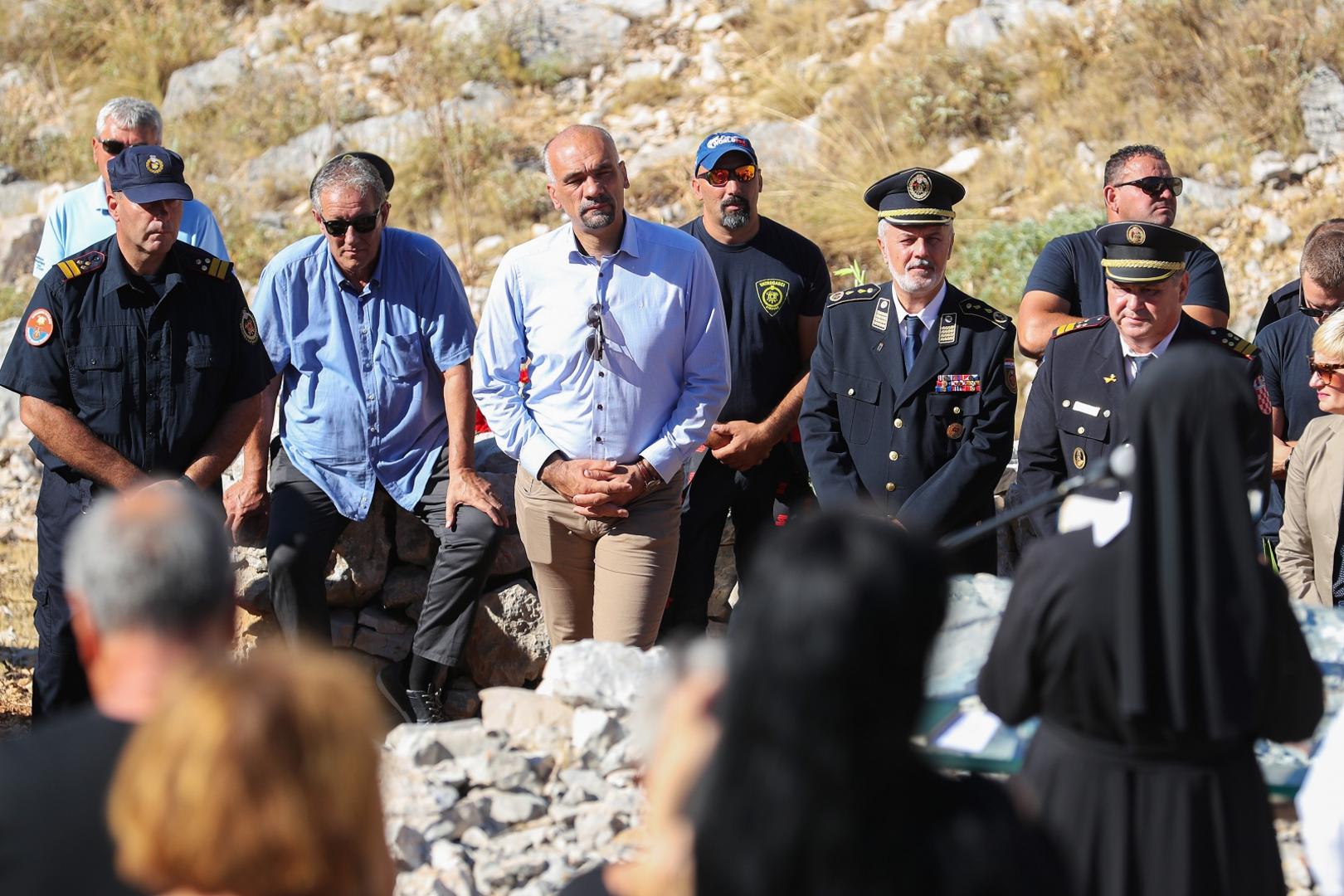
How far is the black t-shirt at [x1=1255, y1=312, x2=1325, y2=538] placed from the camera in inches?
201

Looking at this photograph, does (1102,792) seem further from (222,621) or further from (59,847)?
(59,847)

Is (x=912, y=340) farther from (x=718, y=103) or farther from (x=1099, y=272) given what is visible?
(x=718, y=103)

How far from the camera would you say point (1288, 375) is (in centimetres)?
523

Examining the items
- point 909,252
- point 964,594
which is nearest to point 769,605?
point 964,594

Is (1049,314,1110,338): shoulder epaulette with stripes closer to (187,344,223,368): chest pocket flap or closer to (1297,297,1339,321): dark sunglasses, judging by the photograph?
(1297,297,1339,321): dark sunglasses

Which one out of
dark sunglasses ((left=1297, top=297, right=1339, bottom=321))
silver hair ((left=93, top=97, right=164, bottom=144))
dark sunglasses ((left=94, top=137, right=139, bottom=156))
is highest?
silver hair ((left=93, top=97, right=164, bottom=144))

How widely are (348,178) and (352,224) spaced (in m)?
0.16

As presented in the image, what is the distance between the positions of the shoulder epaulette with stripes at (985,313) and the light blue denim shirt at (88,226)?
299 cm

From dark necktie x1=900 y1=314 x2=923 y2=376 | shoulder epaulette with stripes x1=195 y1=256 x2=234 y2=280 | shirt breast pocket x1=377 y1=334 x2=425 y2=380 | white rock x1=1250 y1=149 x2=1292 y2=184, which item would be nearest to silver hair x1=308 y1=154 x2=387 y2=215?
shoulder epaulette with stripes x1=195 y1=256 x2=234 y2=280

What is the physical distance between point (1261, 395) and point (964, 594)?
156 cm

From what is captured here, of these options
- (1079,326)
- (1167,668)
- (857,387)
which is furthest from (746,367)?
(1167,668)

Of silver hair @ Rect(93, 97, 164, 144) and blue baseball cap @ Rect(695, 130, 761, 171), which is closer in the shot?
blue baseball cap @ Rect(695, 130, 761, 171)

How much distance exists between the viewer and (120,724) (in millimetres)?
1969

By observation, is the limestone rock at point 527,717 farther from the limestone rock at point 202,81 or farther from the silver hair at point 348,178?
the limestone rock at point 202,81
